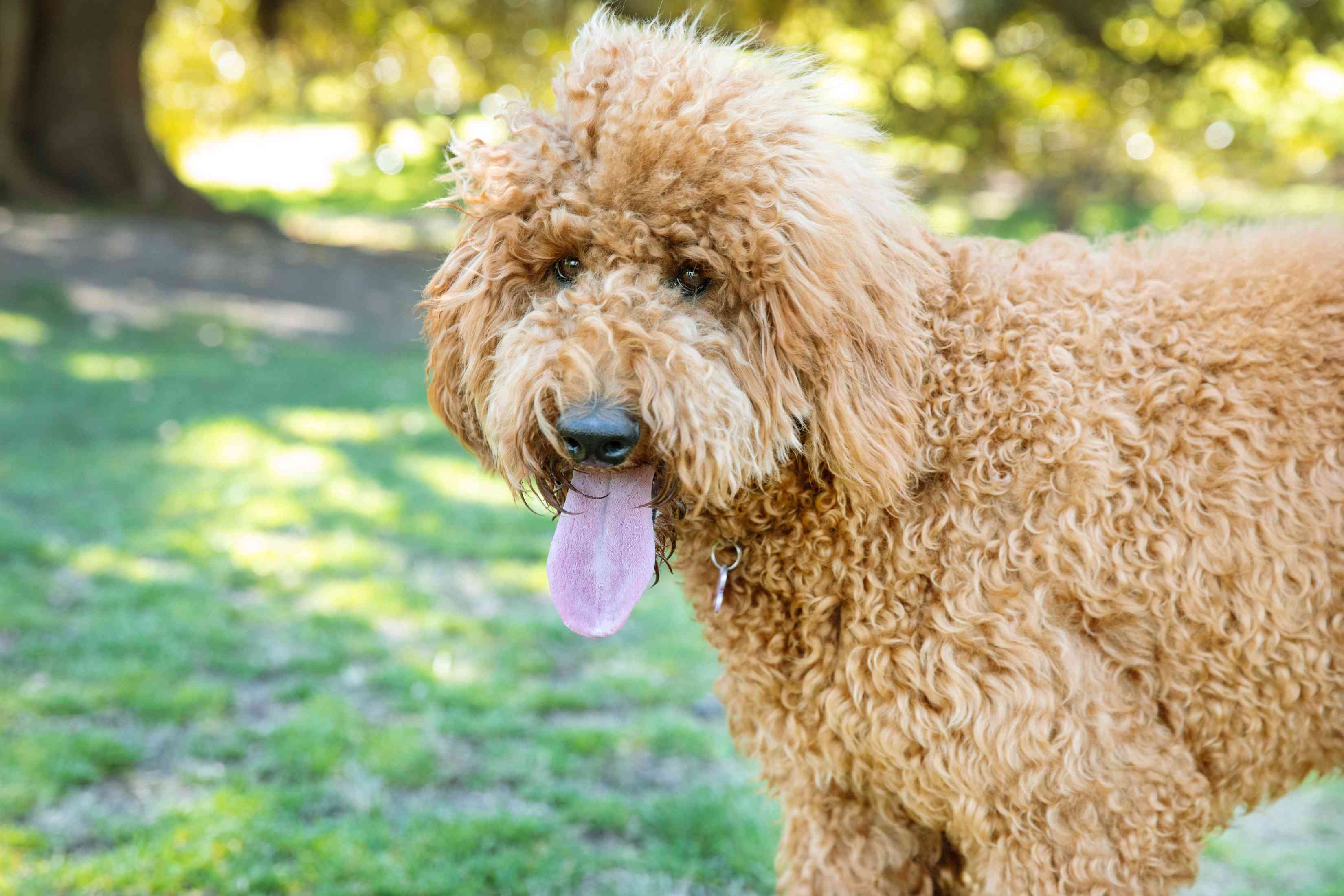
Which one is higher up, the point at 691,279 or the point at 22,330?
the point at 22,330

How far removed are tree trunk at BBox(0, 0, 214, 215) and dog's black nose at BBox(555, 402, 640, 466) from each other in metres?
14.4

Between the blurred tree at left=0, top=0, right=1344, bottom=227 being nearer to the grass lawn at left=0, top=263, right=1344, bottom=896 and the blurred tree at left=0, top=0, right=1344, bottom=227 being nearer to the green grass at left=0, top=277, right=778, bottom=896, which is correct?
the green grass at left=0, top=277, right=778, bottom=896

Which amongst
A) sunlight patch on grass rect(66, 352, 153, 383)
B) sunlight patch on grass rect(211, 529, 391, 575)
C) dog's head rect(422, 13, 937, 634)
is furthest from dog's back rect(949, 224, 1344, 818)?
sunlight patch on grass rect(66, 352, 153, 383)

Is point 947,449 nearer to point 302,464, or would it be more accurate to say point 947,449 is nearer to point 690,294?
point 690,294

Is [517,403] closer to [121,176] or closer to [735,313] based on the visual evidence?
[735,313]

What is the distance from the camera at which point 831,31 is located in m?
14.6

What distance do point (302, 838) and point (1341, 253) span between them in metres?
3.05

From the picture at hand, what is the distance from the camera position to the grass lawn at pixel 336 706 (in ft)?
10.6

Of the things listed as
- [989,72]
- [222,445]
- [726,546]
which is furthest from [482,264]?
[989,72]

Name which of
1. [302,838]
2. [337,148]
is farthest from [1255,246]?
[337,148]

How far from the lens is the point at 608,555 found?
2145 mm

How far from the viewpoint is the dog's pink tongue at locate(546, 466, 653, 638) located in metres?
2.13

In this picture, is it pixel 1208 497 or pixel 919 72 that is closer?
pixel 1208 497

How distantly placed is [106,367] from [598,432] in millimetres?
8175
